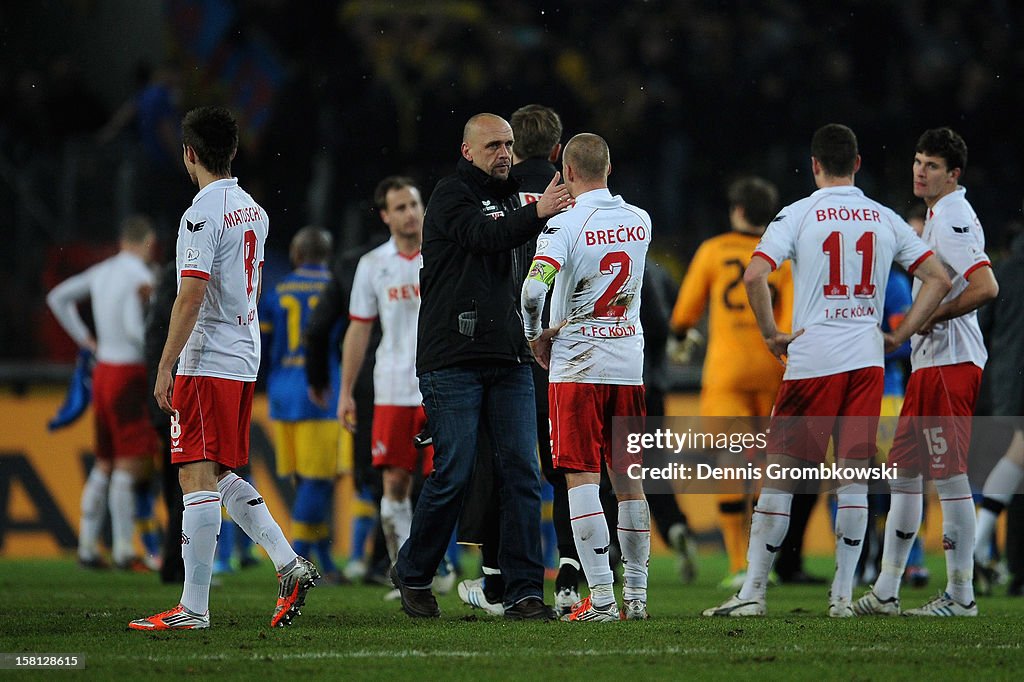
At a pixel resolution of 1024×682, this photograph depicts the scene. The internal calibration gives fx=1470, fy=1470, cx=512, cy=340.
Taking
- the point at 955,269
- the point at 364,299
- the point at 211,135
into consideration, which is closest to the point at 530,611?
the point at 364,299

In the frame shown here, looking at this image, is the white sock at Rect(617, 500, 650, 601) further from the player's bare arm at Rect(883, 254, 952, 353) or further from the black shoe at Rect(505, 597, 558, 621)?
the player's bare arm at Rect(883, 254, 952, 353)

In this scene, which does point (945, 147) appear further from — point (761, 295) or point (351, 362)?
point (351, 362)

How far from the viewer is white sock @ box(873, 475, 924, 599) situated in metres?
6.83

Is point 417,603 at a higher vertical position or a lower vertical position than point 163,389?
lower

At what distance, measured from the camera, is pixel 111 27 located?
17.5 metres

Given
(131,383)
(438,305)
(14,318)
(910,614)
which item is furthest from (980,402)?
(14,318)

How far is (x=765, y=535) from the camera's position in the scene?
654cm

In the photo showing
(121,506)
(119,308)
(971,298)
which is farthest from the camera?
(119,308)

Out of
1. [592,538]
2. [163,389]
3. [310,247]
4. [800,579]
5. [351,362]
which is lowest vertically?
[800,579]

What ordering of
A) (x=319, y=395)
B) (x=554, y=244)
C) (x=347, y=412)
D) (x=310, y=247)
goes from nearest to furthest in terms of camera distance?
(x=554, y=244) < (x=347, y=412) < (x=319, y=395) < (x=310, y=247)

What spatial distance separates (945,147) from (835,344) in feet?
3.96

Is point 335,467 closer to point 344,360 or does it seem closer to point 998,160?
point 344,360

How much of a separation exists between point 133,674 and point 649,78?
477 inches

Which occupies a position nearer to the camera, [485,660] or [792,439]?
[485,660]
